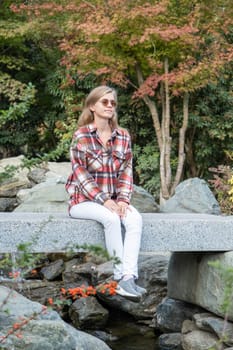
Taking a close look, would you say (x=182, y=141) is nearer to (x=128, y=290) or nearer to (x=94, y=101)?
(x=94, y=101)

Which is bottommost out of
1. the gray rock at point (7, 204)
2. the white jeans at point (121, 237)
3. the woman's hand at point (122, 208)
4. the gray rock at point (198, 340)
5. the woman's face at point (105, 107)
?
the gray rock at point (7, 204)

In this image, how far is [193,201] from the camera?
788 centimetres

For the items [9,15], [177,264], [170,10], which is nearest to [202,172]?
[170,10]

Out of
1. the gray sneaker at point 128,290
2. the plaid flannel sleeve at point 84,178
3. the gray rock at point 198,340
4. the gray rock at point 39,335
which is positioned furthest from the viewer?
the gray rock at point 198,340

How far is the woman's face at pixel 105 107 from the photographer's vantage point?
13.1ft

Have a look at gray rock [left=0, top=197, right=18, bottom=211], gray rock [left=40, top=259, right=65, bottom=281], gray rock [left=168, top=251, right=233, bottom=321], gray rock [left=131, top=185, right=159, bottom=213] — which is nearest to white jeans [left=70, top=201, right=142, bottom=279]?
gray rock [left=168, top=251, right=233, bottom=321]

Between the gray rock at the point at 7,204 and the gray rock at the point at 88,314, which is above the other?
the gray rock at the point at 88,314

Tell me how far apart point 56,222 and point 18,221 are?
23 centimetres

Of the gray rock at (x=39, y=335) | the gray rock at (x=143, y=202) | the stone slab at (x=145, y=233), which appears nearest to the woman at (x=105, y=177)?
the stone slab at (x=145, y=233)

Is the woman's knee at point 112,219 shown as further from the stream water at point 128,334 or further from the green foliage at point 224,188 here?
the green foliage at point 224,188

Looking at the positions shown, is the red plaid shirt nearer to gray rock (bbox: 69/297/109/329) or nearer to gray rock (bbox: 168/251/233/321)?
gray rock (bbox: 168/251/233/321)

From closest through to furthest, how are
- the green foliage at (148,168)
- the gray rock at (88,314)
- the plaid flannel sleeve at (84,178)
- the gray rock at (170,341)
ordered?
the plaid flannel sleeve at (84,178) < the gray rock at (170,341) < the gray rock at (88,314) < the green foliage at (148,168)

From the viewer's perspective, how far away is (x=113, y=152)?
13.1ft

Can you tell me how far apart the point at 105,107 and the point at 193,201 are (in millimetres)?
4082
